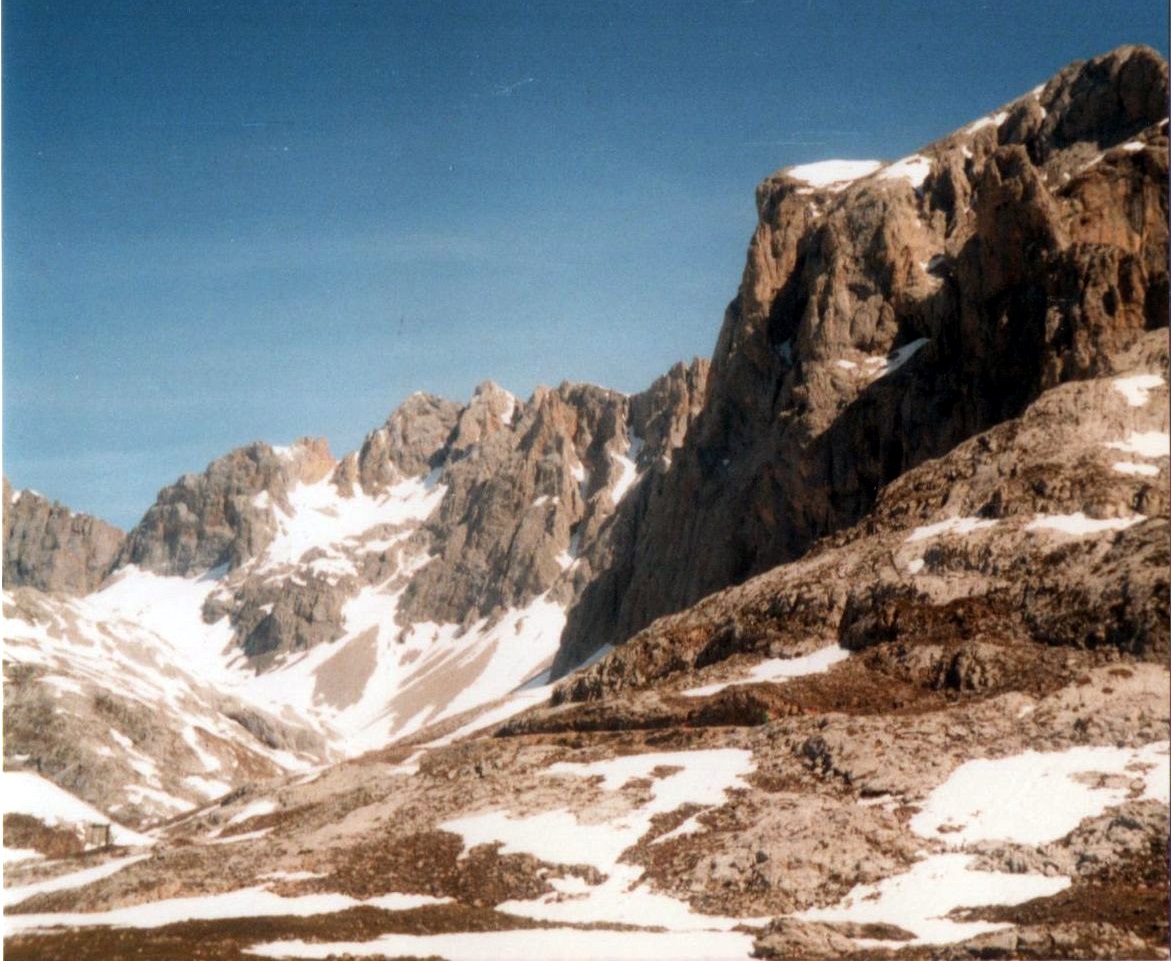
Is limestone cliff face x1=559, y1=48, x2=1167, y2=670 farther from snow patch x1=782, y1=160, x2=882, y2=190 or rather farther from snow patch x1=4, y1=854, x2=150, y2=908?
snow patch x1=4, y1=854, x2=150, y2=908

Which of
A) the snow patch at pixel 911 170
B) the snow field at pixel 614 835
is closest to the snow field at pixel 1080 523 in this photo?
the snow field at pixel 614 835

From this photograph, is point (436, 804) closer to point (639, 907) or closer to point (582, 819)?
point (582, 819)

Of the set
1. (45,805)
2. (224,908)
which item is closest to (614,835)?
(224,908)

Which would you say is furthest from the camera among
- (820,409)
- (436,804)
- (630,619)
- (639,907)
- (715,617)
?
(630,619)

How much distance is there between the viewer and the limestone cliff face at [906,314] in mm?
78688

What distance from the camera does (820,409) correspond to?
106 m

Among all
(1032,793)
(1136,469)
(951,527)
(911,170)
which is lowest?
(1032,793)

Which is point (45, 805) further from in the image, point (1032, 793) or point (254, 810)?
point (1032, 793)

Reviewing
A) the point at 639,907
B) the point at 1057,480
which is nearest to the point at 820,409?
the point at 1057,480

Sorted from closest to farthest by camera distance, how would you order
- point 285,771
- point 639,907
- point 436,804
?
point 639,907, point 436,804, point 285,771

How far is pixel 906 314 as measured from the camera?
107 m

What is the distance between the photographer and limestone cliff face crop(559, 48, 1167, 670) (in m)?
78.7

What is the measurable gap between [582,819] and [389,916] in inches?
396

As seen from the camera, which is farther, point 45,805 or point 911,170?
point 911,170
